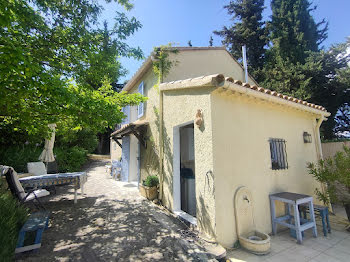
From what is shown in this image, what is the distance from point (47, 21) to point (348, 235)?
1257cm

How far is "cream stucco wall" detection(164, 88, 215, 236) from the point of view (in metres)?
5.09

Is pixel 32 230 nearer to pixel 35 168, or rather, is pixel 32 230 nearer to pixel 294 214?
pixel 294 214

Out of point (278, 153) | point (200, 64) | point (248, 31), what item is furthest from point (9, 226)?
point (248, 31)

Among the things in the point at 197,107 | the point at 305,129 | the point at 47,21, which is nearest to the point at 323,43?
the point at 305,129

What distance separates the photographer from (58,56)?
21.3 ft

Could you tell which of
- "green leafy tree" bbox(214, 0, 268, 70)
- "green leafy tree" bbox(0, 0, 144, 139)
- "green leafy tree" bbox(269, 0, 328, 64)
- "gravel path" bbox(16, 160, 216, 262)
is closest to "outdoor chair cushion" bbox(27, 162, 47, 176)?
"gravel path" bbox(16, 160, 216, 262)

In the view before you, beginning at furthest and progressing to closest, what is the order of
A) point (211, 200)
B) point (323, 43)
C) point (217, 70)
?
point (323, 43)
point (217, 70)
point (211, 200)

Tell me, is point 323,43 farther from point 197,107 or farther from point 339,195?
point 197,107

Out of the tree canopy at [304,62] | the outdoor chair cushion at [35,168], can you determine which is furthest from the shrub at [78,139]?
the tree canopy at [304,62]

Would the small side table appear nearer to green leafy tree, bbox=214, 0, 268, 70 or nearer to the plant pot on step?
the plant pot on step

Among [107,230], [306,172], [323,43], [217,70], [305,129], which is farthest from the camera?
[323,43]

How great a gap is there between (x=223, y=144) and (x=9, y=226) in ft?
18.7

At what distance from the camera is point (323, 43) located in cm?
2038

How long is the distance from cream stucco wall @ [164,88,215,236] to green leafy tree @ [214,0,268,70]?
22078mm
